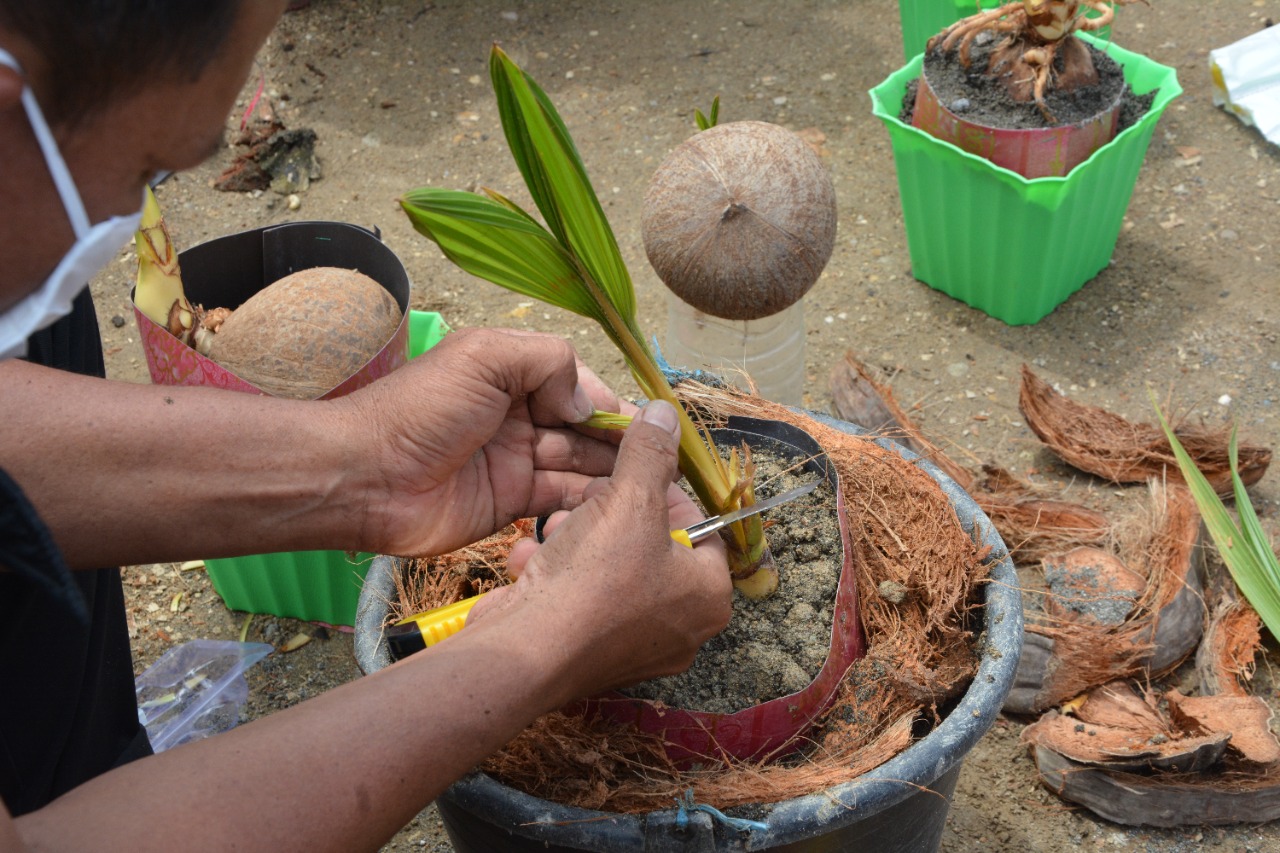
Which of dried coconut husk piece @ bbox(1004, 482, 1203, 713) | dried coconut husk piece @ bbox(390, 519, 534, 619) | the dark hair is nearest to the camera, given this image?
the dark hair

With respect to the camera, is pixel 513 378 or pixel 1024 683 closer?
pixel 513 378

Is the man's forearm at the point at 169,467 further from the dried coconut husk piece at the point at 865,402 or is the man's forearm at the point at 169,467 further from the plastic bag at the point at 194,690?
the dried coconut husk piece at the point at 865,402

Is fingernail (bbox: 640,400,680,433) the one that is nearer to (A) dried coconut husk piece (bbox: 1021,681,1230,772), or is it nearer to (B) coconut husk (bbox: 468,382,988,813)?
(B) coconut husk (bbox: 468,382,988,813)

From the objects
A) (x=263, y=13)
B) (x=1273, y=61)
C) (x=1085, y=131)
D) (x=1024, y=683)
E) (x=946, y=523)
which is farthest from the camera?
(x=1273, y=61)

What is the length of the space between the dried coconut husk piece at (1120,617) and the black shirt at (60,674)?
1284mm

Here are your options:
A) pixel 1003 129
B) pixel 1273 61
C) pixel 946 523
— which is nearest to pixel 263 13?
pixel 946 523

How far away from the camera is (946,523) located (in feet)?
4.40

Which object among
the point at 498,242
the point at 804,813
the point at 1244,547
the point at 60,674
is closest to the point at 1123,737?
the point at 1244,547

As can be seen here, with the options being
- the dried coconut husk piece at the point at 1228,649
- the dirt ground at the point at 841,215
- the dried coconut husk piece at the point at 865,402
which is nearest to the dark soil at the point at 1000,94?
Answer: the dirt ground at the point at 841,215

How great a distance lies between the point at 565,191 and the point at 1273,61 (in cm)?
279

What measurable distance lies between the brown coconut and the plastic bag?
1013 millimetres

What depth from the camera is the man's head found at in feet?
2.15

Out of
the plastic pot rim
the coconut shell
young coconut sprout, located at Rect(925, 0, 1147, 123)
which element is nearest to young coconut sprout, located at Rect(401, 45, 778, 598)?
the coconut shell

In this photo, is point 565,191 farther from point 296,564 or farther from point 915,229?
point 915,229
